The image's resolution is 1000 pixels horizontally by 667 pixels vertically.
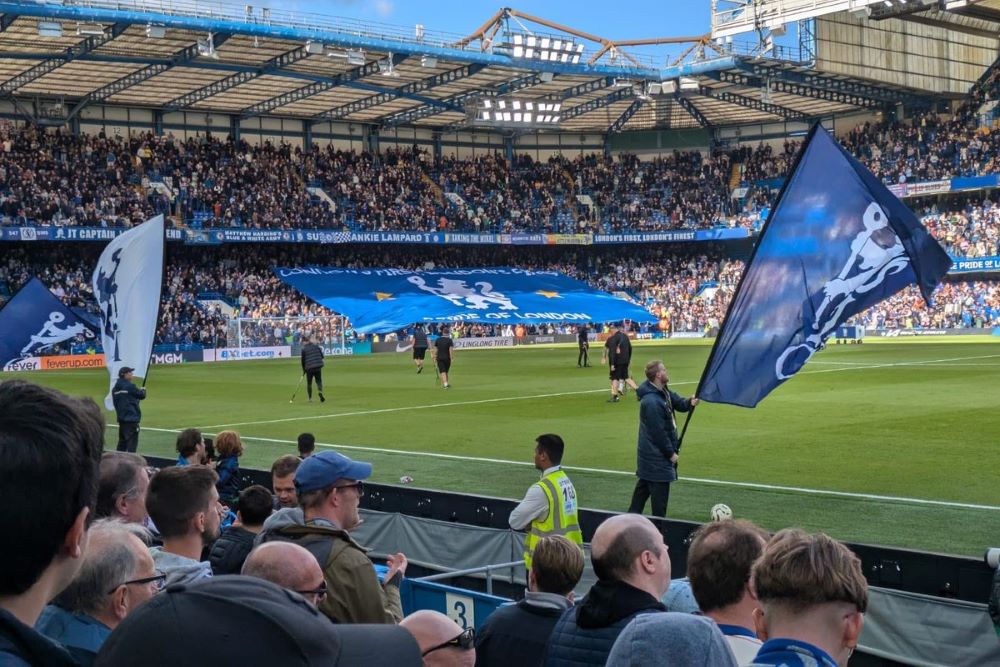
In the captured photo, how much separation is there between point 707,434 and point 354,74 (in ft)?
140

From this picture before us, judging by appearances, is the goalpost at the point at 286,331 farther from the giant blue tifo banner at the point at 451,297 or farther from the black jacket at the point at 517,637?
the black jacket at the point at 517,637

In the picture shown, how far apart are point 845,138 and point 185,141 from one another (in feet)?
142

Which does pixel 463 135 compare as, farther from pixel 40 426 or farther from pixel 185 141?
pixel 40 426

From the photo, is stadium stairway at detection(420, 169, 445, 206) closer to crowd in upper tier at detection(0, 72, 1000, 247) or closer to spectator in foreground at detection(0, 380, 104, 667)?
crowd in upper tier at detection(0, 72, 1000, 247)

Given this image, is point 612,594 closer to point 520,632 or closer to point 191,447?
point 520,632

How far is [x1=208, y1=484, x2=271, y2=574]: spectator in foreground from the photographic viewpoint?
616 centimetres

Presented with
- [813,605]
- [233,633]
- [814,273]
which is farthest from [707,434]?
[233,633]

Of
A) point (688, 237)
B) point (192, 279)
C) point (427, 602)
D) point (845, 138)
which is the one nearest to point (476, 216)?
point (688, 237)

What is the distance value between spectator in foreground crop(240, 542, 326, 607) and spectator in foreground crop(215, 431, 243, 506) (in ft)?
26.5

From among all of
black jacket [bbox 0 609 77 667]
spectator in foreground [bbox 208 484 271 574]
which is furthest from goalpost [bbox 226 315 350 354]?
black jacket [bbox 0 609 77 667]

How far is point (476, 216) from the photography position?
74562 mm

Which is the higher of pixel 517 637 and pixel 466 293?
pixel 517 637

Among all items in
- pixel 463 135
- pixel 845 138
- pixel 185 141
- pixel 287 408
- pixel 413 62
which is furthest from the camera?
pixel 463 135

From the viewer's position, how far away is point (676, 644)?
2.69 m
